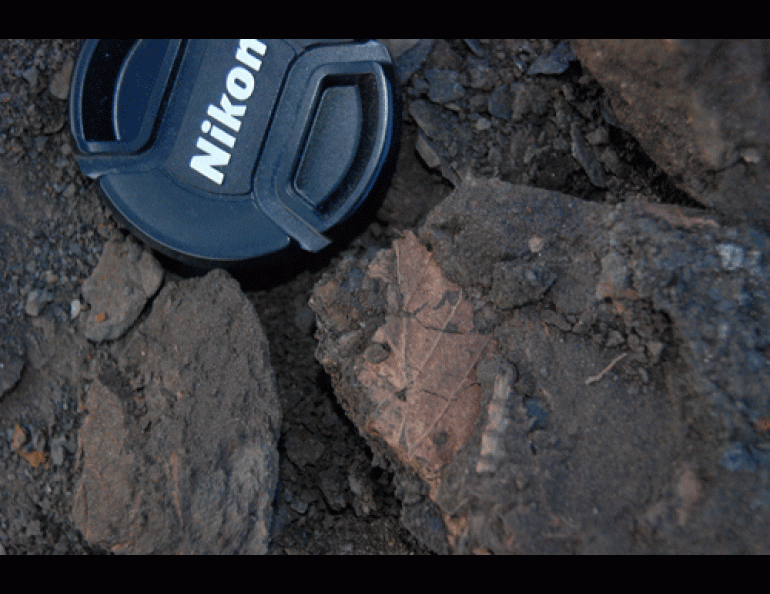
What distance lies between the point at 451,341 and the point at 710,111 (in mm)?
748

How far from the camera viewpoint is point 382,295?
4.18 ft

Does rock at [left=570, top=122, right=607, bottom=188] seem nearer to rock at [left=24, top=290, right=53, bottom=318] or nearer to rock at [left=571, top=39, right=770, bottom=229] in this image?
rock at [left=571, top=39, right=770, bottom=229]

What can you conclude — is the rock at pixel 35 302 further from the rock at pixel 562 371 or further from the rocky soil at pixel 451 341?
the rock at pixel 562 371

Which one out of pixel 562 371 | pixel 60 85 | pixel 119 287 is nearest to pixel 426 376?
pixel 562 371

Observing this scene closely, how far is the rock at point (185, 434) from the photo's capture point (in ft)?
4.16

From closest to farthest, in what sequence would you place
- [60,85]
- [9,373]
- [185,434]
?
[185,434], [9,373], [60,85]

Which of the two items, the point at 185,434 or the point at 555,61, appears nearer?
the point at 185,434

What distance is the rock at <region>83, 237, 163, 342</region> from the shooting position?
5.00 feet

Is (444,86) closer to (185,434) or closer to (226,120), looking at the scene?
(226,120)

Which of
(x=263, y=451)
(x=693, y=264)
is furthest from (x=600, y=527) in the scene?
(x=263, y=451)

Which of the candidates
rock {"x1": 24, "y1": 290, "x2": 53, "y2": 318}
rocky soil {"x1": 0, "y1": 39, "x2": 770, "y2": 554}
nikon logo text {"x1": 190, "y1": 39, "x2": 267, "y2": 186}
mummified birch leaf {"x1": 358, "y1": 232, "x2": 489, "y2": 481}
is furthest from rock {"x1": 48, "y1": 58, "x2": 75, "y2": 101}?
mummified birch leaf {"x1": 358, "y1": 232, "x2": 489, "y2": 481}

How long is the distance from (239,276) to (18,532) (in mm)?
855

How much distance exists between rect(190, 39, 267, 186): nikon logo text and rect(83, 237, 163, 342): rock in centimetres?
30

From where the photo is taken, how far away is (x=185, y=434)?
4.33 feet
